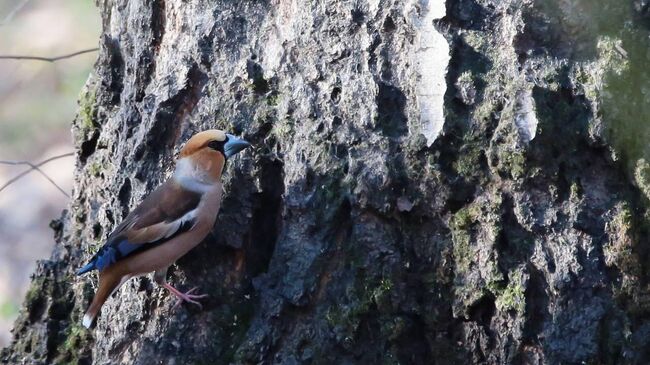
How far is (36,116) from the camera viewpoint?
10758mm

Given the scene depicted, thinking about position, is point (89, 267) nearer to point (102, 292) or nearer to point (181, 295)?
point (102, 292)

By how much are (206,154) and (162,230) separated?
0.48m

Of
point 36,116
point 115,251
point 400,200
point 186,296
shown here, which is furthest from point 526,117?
point 36,116

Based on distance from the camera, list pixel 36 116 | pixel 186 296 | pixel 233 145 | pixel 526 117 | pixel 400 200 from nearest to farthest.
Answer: pixel 526 117, pixel 400 200, pixel 186 296, pixel 233 145, pixel 36 116

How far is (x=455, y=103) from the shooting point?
380cm

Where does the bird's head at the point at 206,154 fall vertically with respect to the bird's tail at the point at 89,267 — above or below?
above

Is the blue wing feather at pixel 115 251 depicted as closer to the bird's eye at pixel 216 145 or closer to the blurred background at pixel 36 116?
the bird's eye at pixel 216 145

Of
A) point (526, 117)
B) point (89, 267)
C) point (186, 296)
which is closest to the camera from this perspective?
point (526, 117)

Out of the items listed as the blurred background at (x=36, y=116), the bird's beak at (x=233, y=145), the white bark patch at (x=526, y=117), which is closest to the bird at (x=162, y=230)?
the bird's beak at (x=233, y=145)

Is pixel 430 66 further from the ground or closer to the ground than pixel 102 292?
further from the ground

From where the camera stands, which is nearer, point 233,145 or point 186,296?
point 186,296

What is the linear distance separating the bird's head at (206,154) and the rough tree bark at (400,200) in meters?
0.08

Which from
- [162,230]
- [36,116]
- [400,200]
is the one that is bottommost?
[400,200]

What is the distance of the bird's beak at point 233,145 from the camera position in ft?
13.2
